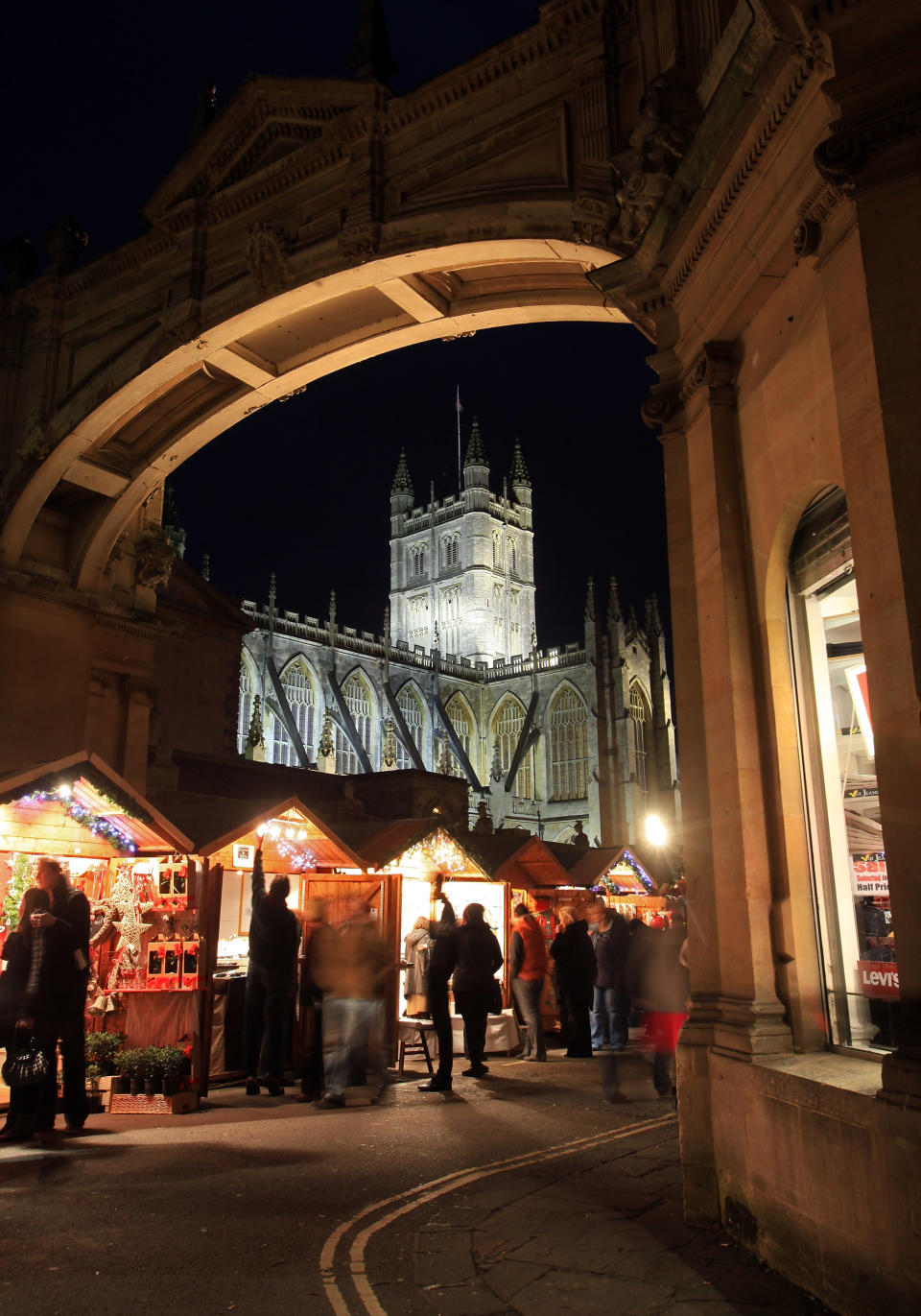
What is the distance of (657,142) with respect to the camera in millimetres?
5711

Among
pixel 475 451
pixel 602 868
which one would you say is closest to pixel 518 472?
pixel 475 451

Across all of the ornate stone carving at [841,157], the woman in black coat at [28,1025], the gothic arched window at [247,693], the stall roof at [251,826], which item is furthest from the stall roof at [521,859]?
the gothic arched window at [247,693]

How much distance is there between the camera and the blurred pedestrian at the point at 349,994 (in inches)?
322

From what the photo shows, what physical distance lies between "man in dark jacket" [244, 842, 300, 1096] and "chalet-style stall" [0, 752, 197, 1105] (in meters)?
0.49

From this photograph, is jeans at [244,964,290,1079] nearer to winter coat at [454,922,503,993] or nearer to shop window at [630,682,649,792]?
winter coat at [454,922,503,993]

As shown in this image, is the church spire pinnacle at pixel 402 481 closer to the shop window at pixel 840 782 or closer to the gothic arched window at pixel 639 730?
the gothic arched window at pixel 639 730

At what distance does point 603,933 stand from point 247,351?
6.93m

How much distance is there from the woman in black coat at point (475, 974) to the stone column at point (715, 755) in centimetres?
433

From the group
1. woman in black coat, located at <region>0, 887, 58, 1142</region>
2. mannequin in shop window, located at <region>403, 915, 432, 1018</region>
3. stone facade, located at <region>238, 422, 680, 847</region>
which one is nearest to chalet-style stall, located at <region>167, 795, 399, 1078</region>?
mannequin in shop window, located at <region>403, 915, 432, 1018</region>

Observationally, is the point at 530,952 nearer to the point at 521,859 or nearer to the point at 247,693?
the point at 521,859

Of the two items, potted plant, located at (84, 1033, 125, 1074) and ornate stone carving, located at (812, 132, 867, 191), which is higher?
ornate stone carving, located at (812, 132, 867, 191)

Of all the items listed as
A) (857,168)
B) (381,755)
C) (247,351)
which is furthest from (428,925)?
(381,755)

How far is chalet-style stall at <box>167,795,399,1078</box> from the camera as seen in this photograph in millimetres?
8977

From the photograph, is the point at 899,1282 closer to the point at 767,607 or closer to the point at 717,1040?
the point at 717,1040
